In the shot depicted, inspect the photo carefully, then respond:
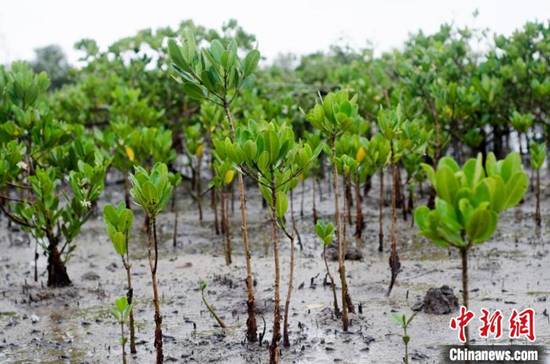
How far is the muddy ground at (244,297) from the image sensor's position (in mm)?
3689

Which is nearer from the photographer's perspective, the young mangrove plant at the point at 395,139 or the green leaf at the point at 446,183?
the green leaf at the point at 446,183

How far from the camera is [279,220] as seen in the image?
3.36 meters

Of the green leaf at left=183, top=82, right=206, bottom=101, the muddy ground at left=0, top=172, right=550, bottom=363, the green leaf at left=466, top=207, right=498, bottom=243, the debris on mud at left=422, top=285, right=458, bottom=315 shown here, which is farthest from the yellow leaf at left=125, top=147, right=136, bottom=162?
the green leaf at left=466, top=207, right=498, bottom=243

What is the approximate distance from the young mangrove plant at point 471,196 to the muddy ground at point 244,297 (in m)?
1.32

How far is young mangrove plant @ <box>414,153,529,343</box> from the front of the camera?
218 centimetres

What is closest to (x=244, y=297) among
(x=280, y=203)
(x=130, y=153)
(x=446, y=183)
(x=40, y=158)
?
(x=280, y=203)

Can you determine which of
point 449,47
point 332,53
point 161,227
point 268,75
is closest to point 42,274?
point 161,227

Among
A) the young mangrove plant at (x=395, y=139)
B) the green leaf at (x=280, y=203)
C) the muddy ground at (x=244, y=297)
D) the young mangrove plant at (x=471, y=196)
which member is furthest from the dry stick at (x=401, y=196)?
the young mangrove plant at (x=471, y=196)

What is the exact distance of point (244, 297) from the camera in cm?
466

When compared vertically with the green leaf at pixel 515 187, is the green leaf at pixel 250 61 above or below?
above

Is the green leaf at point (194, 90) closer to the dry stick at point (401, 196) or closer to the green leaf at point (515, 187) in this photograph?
the green leaf at point (515, 187)

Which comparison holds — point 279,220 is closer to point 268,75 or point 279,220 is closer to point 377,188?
point 377,188

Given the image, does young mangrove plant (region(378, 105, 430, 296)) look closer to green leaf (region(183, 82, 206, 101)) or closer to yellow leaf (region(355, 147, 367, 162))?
yellow leaf (region(355, 147, 367, 162))

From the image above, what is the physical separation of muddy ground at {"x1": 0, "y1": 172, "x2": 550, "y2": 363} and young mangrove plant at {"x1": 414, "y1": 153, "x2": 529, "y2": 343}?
132 cm
